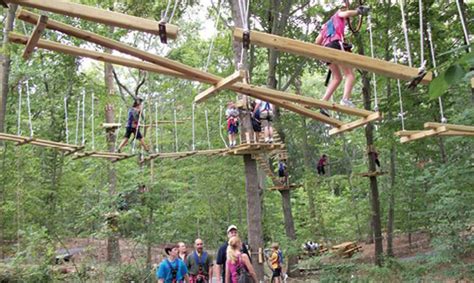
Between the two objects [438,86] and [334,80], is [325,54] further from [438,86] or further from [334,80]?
[438,86]

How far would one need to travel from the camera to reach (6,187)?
13.6 m

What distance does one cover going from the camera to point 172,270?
647 centimetres

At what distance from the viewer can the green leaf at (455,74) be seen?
1525 mm

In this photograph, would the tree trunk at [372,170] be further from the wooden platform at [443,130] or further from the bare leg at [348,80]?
the bare leg at [348,80]

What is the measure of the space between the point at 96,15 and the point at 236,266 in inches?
140

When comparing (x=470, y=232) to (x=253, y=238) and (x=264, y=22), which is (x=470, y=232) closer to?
(x=253, y=238)

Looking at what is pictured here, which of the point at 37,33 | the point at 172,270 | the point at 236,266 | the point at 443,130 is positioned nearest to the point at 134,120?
the point at 172,270

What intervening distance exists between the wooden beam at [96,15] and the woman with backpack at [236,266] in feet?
10.0

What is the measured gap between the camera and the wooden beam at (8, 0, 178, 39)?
3256 mm

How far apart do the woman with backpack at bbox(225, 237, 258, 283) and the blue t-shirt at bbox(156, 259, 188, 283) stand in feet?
2.71

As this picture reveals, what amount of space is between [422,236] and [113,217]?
1267 centimetres

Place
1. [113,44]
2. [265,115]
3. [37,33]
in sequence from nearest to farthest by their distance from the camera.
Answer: [37,33]
[113,44]
[265,115]

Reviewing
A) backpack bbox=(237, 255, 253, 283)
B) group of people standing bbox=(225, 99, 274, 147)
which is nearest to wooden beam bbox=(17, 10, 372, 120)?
backpack bbox=(237, 255, 253, 283)

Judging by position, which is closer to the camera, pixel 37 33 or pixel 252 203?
pixel 37 33
